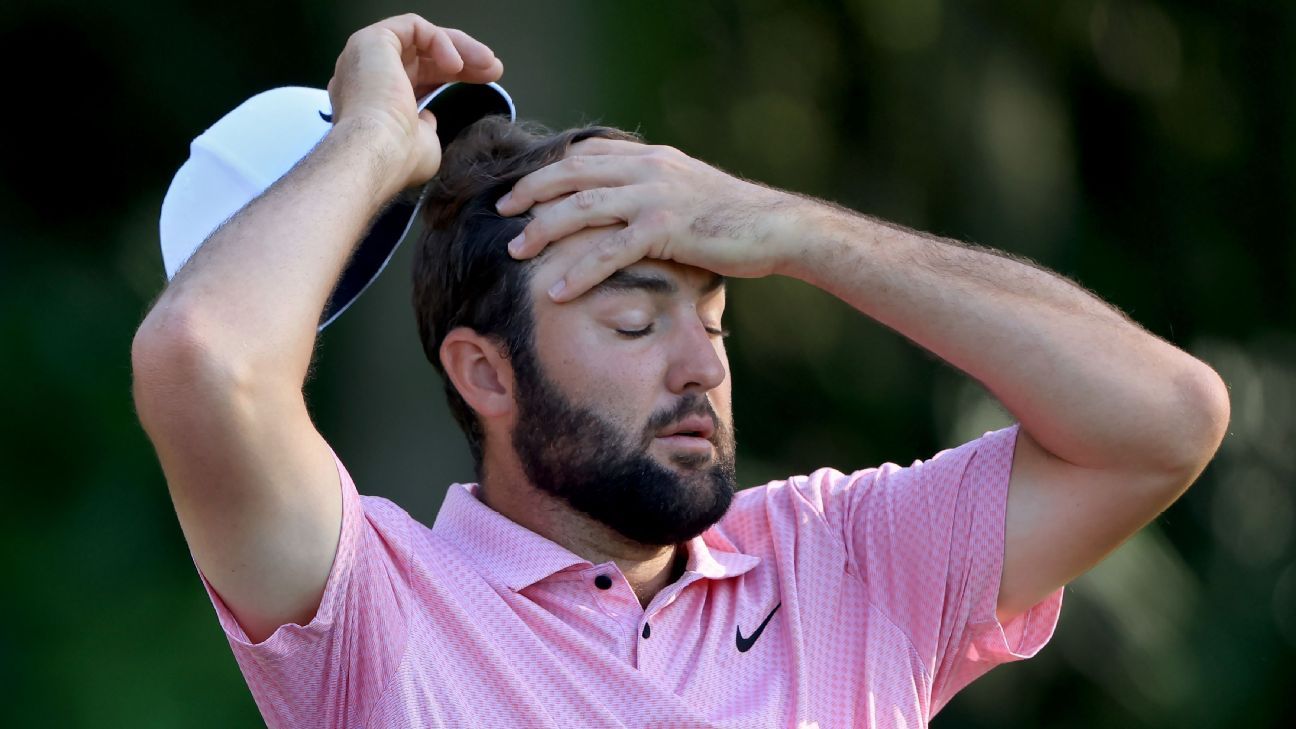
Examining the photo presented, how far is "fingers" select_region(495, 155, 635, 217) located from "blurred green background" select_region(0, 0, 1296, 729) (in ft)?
5.14

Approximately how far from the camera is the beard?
213 cm

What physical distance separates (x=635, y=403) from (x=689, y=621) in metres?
0.32

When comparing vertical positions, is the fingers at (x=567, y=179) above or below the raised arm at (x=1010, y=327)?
above

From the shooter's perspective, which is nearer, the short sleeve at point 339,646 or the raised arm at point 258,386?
the raised arm at point 258,386

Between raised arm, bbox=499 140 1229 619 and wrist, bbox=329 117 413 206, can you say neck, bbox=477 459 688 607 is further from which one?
wrist, bbox=329 117 413 206

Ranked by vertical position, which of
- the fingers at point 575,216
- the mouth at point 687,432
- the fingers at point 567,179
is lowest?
the mouth at point 687,432

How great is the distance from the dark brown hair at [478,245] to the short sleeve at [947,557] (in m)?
0.59

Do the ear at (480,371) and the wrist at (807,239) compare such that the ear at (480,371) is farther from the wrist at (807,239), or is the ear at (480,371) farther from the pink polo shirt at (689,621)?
the wrist at (807,239)

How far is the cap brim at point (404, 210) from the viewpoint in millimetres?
2225

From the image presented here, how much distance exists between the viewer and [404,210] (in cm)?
237

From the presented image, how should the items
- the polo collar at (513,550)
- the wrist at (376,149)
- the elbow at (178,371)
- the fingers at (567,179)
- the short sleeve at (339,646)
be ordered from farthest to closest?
the fingers at (567,179) → the polo collar at (513,550) → the wrist at (376,149) → the short sleeve at (339,646) → the elbow at (178,371)

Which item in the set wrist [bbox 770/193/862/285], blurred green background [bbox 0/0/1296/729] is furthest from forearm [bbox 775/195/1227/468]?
blurred green background [bbox 0/0/1296/729]

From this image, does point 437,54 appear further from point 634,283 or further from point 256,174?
point 634,283

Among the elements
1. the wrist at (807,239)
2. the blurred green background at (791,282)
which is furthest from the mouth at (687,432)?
the blurred green background at (791,282)
